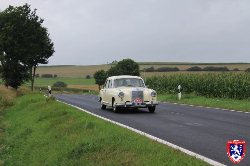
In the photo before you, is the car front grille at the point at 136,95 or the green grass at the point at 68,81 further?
the green grass at the point at 68,81

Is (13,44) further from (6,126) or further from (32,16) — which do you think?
(6,126)

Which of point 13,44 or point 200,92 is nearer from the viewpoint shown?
point 200,92

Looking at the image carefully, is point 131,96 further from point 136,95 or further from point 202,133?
point 202,133

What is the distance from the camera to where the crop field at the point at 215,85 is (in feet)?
106

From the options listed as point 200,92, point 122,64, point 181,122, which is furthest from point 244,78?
point 122,64

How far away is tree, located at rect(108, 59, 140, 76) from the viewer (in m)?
116

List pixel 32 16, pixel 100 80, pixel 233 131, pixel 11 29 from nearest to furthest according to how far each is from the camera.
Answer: pixel 233 131
pixel 11 29
pixel 32 16
pixel 100 80

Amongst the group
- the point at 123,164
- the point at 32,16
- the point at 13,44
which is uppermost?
the point at 32,16

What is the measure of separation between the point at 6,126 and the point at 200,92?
2143 centimetres

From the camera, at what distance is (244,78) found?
32969 mm

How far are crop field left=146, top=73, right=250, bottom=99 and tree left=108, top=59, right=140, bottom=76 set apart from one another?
68.0 metres

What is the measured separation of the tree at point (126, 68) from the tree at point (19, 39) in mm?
63225

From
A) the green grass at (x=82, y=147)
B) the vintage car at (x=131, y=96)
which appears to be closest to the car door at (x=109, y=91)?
the vintage car at (x=131, y=96)

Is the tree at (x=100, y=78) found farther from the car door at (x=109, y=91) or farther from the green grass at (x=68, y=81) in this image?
the car door at (x=109, y=91)
